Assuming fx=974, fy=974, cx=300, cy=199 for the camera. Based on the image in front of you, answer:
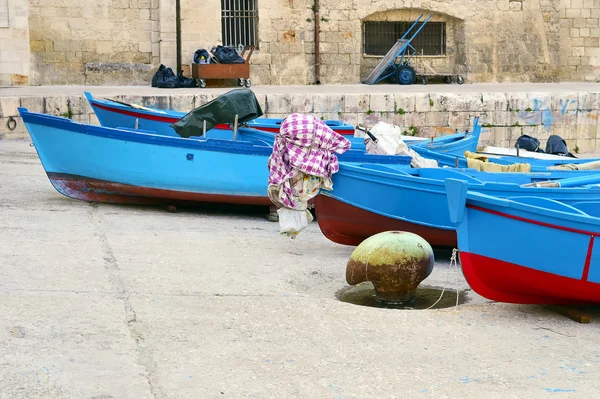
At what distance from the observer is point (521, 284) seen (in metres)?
6.15

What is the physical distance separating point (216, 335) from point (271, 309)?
68 cm

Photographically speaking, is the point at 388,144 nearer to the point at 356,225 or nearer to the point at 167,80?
the point at 356,225

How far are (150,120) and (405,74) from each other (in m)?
8.69

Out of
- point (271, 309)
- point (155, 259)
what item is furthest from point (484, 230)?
point (155, 259)

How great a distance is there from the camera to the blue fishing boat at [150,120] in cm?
1205

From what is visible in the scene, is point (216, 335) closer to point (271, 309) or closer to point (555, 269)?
point (271, 309)

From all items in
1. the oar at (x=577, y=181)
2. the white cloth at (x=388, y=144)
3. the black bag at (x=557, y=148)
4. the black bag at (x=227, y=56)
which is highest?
the black bag at (x=227, y=56)

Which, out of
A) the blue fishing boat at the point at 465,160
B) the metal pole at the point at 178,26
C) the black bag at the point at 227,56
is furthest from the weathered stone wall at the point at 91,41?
the blue fishing boat at the point at 465,160

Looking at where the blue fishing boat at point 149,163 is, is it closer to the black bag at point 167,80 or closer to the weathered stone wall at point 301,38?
the black bag at point 167,80

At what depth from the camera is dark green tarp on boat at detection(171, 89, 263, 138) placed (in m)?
10.2

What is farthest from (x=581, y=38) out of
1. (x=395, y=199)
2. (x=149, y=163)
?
(x=395, y=199)

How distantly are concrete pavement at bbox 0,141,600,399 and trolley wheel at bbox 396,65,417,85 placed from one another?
40.1 ft

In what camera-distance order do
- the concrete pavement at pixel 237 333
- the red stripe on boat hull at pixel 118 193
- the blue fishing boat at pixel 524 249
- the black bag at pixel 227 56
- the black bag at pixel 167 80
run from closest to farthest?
the concrete pavement at pixel 237 333 → the blue fishing boat at pixel 524 249 → the red stripe on boat hull at pixel 118 193 → the black bag at pixel 167 80 → the black bag at pixel 227 56

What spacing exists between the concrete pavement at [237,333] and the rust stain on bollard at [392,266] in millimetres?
350
